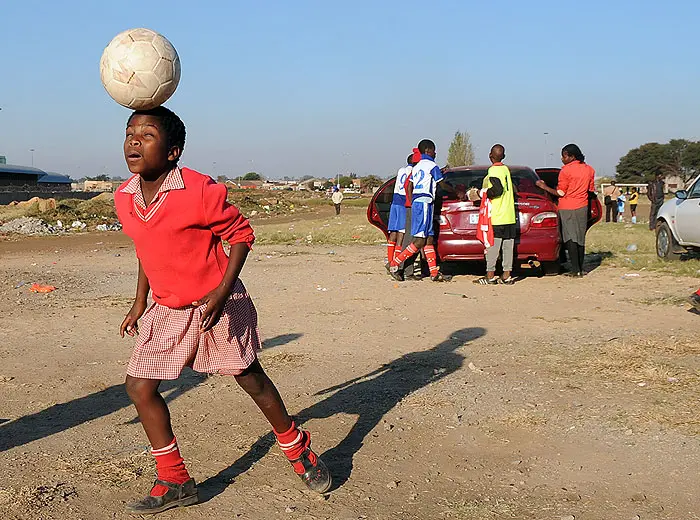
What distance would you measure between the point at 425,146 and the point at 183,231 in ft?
25.9

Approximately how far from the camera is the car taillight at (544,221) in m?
11.3

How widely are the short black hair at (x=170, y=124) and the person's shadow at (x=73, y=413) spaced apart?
6.69 ft

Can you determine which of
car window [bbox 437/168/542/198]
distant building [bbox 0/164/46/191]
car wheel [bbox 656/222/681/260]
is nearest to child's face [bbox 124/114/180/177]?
car window [bbox 437/168/542/198]

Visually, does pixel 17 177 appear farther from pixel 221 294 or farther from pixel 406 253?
pixel 221 294

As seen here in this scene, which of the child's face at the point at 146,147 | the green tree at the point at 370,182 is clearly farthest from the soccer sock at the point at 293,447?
the green tree at the point at 370,182

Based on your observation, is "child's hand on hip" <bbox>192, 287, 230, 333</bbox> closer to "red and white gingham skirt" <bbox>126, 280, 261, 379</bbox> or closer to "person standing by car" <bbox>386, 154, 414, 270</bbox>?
"red and white gingham skirt" <bbox>126, 280, 261, 379</bbox>

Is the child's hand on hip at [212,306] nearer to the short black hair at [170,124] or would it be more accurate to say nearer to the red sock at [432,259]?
the short black hair at [170,124]

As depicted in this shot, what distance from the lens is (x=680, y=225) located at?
43.9 feet

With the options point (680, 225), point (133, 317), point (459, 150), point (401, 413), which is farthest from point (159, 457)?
point (459, 150)

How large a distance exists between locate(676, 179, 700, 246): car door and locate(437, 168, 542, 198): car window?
2.65 m

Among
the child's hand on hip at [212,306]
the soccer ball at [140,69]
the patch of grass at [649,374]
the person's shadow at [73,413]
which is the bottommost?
the person's shadow at [73,413]

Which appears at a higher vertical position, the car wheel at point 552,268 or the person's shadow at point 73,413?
the car wheel at point 552,268

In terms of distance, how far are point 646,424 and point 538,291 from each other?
564 centimetres

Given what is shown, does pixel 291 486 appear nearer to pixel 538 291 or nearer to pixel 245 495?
pixel 245 495
